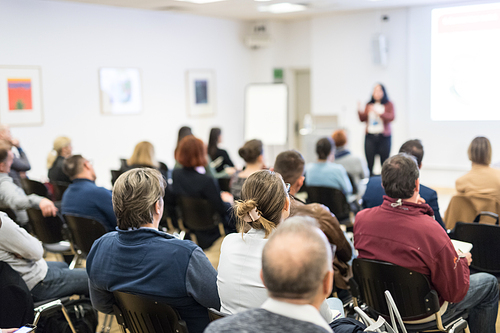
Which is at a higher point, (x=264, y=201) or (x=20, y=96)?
(x=20, y=96)

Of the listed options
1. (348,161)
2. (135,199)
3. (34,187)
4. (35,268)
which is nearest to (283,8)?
(348,161)

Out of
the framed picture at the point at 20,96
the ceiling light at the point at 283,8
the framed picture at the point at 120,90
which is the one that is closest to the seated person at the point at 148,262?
the framed picture at the point at 20,96

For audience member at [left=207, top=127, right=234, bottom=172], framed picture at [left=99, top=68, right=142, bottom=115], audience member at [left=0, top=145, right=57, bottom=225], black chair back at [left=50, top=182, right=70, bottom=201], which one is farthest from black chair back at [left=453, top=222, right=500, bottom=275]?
framed picture at [left=99, top=68, right=142, bottom=115]

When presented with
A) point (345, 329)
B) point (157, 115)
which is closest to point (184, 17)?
point (157, 115)

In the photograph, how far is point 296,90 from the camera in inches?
421

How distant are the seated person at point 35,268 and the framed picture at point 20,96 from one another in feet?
14.1

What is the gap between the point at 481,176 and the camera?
353 cm

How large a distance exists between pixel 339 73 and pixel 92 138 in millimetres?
4748

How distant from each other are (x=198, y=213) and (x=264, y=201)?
2.47m

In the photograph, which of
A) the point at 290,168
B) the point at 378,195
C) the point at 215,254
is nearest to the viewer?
the point at 290,168

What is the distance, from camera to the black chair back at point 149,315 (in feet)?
5.88

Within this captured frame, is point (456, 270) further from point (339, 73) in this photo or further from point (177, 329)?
point (339, 73)

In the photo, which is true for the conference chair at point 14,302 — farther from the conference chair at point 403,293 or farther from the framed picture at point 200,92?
the framed picture at point 200,92

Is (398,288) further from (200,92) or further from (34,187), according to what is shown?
(200,92)
